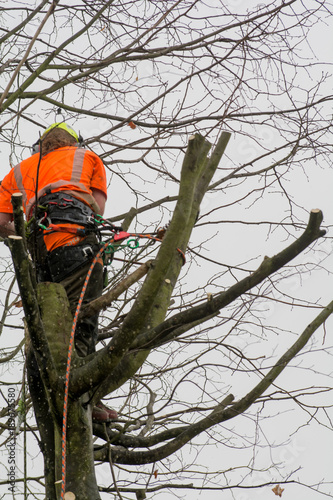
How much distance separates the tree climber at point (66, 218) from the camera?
3273 mm

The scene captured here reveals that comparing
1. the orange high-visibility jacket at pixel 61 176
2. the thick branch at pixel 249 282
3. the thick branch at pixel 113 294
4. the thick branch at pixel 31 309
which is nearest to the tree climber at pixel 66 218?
the orange high-visibility jacket at pixel 61 176

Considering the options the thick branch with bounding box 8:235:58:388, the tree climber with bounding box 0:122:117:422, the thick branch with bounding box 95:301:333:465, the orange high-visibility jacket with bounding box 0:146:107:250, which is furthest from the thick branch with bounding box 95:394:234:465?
the orange high-visibility jacket with bounding box 0:146:107:250

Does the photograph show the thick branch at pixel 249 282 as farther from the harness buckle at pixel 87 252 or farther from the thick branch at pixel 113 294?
the harness buckle at pixel 87 252

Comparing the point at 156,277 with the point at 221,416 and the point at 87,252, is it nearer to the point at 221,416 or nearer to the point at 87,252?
the point at 87,252

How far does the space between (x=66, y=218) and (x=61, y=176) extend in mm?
305

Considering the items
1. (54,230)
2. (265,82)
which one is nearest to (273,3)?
(265,82)

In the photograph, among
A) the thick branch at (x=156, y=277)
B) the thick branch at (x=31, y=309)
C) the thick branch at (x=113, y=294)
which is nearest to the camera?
the thick branch at (x=31, y=309)

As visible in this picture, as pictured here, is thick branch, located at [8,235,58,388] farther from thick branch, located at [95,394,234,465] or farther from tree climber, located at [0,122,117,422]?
thick branch, located at [95,394,234,465]

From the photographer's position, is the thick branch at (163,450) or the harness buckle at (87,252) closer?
the thick branch at (163,450)

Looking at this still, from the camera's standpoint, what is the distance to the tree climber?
3273 mm

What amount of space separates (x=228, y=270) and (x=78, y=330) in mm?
1481

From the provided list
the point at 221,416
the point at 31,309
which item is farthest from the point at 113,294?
the point at 221,416

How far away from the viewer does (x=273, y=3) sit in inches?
163

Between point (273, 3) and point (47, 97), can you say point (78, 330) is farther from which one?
point (273, 3)
